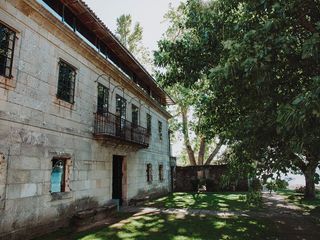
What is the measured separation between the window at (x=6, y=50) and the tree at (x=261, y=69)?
472 cm

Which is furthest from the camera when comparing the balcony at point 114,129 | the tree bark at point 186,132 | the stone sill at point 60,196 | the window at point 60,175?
the tree bark at point 186,132

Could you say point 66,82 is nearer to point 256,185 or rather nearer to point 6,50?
point 6,50

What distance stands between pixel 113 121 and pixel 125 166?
2.92 meters

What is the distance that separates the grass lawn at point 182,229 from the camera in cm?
772

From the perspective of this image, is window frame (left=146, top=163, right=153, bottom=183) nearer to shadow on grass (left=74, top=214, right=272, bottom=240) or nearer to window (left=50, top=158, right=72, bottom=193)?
shadow on grass (left=74, top=214, right=272, bottom=240)

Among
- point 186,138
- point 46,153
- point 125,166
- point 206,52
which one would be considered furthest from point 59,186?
point 186,138

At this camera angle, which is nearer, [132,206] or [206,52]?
[206,52]

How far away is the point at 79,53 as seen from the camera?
34.0 feet

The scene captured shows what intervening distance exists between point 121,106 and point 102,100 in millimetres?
1982

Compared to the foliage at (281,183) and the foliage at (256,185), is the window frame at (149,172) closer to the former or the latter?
the foliage at (256,185)

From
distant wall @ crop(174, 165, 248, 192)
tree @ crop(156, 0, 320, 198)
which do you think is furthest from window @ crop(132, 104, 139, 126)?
distant wall @ crop(174, 165, 248, 192)

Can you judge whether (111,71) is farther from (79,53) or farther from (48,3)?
(48,3)

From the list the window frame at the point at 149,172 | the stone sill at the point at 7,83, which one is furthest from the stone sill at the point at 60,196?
the window frame at the point at 149,172

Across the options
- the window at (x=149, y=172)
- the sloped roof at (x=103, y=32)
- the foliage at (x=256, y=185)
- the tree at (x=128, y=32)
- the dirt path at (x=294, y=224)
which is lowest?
the dirt path at (x=294, y=224)
